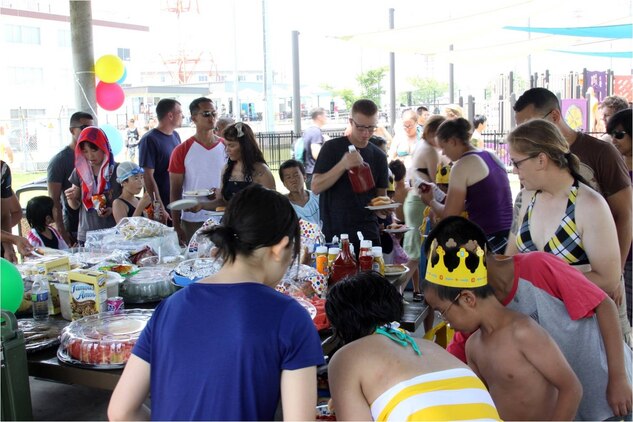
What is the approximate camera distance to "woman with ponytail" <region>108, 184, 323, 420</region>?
4.42 ft

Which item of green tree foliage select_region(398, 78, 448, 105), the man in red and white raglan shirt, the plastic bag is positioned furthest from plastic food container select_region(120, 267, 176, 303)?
green tree foliage select_region(398, 78, 448, 105)

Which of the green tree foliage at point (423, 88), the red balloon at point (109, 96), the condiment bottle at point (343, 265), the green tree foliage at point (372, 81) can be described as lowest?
the condiment bottle at point (343, 265)

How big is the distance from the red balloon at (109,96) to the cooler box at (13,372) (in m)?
6.05

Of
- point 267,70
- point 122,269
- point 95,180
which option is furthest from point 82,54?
point 267,70

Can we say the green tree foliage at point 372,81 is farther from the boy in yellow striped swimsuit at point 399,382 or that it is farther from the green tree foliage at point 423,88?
the boy in yellow striped swimsuit at point 399,382

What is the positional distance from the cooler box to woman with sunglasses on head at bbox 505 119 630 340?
1.89m

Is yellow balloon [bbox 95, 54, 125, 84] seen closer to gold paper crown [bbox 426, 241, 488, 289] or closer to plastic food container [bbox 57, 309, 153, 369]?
plastic food container [bbox 57, 309, 153, 369]

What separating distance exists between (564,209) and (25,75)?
30.7 metres

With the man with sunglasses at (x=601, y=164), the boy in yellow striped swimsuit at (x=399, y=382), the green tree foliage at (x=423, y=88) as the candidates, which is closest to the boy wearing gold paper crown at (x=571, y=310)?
the boy in yellow striped swimsuit at (x=399, y=382)

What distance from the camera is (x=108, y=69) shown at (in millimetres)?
7441

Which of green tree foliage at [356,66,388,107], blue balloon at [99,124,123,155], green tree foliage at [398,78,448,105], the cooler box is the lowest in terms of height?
the cooler box

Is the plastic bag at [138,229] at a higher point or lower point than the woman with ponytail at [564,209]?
lower

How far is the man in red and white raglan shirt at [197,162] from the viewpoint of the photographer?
15.7ft

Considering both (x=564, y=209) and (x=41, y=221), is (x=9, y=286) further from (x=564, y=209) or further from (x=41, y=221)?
(x=564, y=209)
